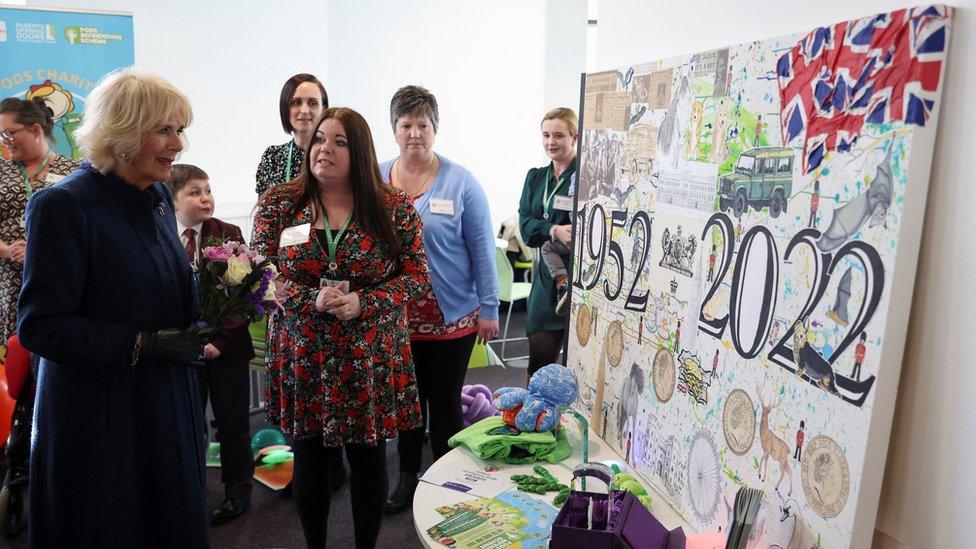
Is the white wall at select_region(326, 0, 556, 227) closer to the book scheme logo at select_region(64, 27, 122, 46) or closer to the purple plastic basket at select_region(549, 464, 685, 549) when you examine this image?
the book scheme logo at select_region(64, 27, 122, 46)

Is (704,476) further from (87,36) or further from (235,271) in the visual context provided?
(87,36)

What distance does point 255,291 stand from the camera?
1976 mm

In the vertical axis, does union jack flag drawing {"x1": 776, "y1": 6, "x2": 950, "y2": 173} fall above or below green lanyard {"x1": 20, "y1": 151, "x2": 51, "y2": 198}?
above

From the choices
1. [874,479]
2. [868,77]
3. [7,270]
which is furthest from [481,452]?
[7,270]

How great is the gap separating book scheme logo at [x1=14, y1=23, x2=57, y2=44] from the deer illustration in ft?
13.3

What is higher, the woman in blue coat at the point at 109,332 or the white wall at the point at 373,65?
the white wall at the point at 373,65

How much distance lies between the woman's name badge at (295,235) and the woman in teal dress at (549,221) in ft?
4.55

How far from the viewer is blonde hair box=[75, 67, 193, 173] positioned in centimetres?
170

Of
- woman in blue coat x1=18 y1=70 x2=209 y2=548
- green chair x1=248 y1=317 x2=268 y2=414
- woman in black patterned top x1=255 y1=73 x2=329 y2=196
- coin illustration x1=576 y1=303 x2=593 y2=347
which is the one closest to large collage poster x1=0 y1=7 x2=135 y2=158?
green chair x1=248 y1=317 x2=268 y2=414

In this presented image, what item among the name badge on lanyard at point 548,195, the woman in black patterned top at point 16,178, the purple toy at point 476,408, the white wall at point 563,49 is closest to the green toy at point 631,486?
the name badge on lanyard at point 548,195

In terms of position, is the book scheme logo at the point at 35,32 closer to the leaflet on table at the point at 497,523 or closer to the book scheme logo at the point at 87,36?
the book scheme logo at the point at 87,36

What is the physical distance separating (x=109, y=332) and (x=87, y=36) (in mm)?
3074

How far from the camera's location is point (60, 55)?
404 cm

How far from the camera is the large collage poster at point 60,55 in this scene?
12.9ft
